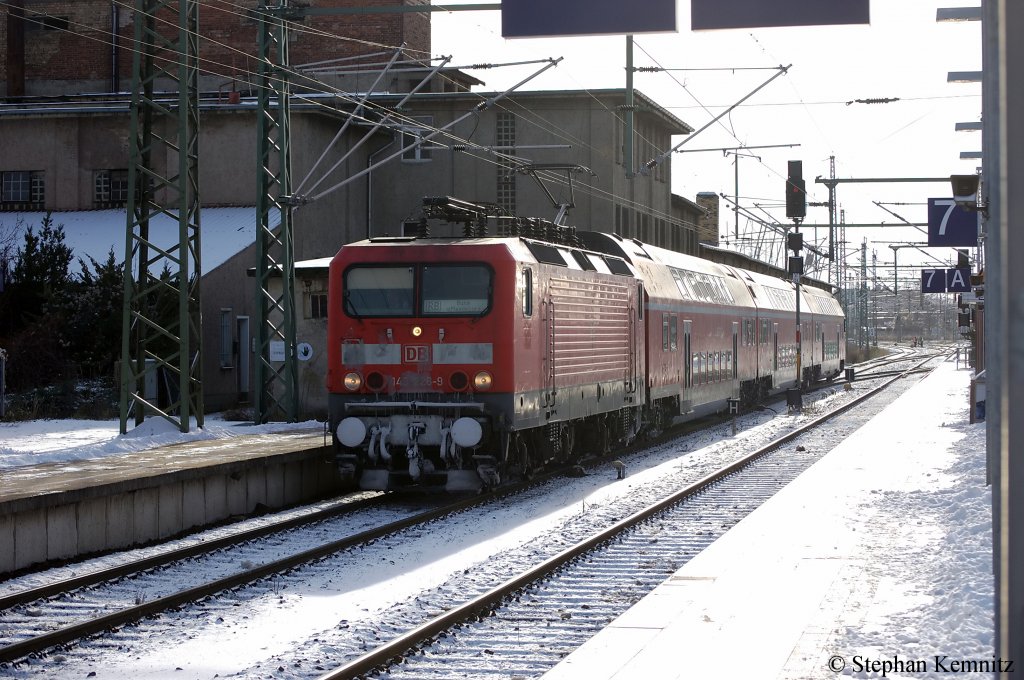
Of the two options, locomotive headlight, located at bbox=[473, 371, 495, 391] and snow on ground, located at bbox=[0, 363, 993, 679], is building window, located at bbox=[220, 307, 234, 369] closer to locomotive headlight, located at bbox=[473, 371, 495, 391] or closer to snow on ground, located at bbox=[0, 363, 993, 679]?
snow on ground, located at bbox=[0, 363, 993, 679]

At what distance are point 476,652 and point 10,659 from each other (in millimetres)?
3019

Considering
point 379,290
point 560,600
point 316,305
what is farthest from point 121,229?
point 560,600

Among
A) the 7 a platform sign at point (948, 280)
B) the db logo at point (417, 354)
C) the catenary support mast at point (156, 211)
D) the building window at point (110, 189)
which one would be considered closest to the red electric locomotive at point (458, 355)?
the db logo at point (417, 354)

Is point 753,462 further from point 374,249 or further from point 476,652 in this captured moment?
point 476,652

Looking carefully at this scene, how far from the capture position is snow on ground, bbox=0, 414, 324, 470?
16672mm

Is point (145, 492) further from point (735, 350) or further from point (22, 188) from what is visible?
point (22, 188)

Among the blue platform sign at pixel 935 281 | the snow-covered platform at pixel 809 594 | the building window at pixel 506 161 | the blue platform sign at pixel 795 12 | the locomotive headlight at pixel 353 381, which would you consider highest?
the building window at pixel 506 161

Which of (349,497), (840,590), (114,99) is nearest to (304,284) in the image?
(349,497)

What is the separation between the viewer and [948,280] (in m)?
31.0

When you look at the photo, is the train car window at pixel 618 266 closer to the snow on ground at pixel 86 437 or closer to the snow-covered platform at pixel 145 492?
the snow-covered platform at pixel 145 492

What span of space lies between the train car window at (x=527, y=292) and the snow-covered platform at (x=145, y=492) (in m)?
3.59

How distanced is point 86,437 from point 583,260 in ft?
27.2

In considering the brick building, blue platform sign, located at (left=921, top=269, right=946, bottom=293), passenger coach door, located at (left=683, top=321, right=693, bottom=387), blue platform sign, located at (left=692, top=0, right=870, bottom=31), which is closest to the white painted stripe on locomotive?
blue platform sign, located at (left=692, top=0, right=870, bottom=31)

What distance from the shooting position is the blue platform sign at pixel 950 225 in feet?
62.2
